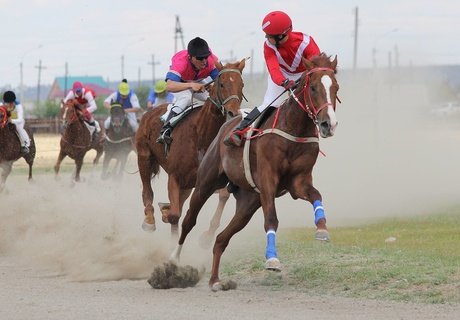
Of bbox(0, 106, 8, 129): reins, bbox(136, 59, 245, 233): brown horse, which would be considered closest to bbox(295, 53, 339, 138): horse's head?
bbox(136, 59, 245, 233): brown horse

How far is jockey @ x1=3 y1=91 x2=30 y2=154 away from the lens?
28.8 m

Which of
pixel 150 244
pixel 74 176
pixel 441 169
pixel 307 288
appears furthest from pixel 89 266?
pixel 441 169

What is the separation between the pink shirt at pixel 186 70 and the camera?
16312 mm

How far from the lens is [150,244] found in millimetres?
15930

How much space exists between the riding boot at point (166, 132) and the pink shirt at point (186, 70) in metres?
0.55

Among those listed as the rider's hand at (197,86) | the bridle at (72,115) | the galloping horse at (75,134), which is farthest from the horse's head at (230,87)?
the galloping horse at (75,134)

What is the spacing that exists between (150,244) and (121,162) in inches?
704

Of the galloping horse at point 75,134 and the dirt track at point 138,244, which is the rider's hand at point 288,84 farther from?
the galloping horse at point 75,134

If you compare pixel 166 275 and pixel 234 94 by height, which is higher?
pixel 234 94

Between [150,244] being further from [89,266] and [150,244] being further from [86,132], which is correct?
[86,132]

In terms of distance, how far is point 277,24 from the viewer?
1277 cm

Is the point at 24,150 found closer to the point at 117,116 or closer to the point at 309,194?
the point at 117,116

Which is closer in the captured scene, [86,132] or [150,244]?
[150,244]

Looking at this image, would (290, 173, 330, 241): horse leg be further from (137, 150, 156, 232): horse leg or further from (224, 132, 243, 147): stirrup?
(137, 150, 156, 232): horse leg
